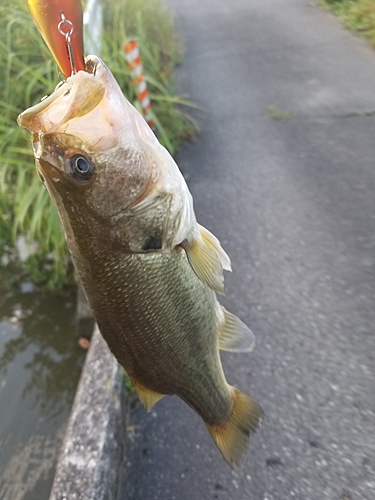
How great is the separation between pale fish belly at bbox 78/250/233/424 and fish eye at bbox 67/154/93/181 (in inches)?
9.1

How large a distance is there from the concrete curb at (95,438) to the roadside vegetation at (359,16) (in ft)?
21.2

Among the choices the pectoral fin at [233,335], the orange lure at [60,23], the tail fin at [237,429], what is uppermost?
the orange lure at [60,23]

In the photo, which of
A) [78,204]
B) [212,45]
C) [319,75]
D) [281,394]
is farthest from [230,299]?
[212,45]

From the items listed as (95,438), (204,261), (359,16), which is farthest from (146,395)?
(359,16)

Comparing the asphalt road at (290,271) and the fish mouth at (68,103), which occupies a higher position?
the fish mouth at (68,103)

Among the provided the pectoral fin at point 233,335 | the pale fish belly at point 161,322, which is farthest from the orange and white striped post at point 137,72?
the pale fish belly at point 161,322

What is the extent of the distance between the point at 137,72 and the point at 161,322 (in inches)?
132

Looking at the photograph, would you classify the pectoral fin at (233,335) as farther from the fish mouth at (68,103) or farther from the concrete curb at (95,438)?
the fish mouth at (68,103)

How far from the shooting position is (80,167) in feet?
3.90

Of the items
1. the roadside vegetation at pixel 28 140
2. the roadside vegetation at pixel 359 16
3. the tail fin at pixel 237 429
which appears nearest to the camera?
the tail fin at pixel 237 429

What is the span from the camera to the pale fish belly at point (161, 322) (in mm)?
1339

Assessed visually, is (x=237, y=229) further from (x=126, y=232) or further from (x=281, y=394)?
(x=126, y=232)

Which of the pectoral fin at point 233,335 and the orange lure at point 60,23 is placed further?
the pectoral fin at point 233,335

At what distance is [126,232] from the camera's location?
4.23ft
